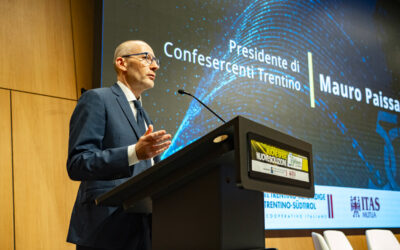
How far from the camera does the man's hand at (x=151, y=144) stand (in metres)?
1.10

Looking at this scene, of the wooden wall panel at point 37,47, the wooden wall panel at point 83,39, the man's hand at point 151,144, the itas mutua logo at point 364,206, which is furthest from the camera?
the itas mutua logo at point 364,206

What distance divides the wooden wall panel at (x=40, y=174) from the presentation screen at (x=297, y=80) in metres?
0.52

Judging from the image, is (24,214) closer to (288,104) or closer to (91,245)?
(91,245)

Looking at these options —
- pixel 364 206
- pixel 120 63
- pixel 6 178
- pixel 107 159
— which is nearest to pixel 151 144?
pixel 107 159

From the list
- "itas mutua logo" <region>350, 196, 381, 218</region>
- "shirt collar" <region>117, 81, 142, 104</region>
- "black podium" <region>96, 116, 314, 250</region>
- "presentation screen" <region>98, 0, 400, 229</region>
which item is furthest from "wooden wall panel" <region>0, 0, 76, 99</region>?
"itas mutua logo" <region>350, 196, 381, 218</region>

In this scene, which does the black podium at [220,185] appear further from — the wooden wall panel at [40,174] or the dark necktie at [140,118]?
the wooden wall panel at [40,174]

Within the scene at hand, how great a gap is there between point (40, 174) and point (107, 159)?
6.65 feet

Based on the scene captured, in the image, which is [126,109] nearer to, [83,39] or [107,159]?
[107,159]

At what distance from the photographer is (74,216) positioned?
144 centimetres

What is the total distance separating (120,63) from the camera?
6.48 ft

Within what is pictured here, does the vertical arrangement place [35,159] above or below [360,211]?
above

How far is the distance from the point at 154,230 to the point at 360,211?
439cm

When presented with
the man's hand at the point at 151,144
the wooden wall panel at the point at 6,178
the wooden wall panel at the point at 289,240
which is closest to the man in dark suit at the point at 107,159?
the man's hand at the point at 151,144

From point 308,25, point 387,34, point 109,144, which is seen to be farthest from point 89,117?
point 387,34
